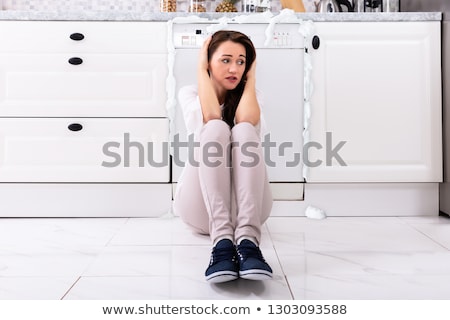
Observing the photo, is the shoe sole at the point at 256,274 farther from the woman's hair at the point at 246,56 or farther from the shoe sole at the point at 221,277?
the woman's hair at the point at 246,56

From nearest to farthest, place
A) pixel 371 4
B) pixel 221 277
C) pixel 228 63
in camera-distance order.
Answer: pixel 221 277 → pixel 228 63 → pixel 371 4

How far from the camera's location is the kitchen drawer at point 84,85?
81.7 inches

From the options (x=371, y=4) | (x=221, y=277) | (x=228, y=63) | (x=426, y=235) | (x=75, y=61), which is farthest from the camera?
(x=371, y=4)

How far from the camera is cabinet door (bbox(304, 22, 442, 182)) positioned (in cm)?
211

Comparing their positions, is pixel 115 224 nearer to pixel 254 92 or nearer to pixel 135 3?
pixel 254 92

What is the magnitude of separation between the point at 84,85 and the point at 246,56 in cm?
88

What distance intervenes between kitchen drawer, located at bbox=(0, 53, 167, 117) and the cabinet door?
2.31 feet

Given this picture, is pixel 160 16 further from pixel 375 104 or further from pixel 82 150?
pixel 375 104

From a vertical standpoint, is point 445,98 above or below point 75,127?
above

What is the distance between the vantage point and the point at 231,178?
139cm
